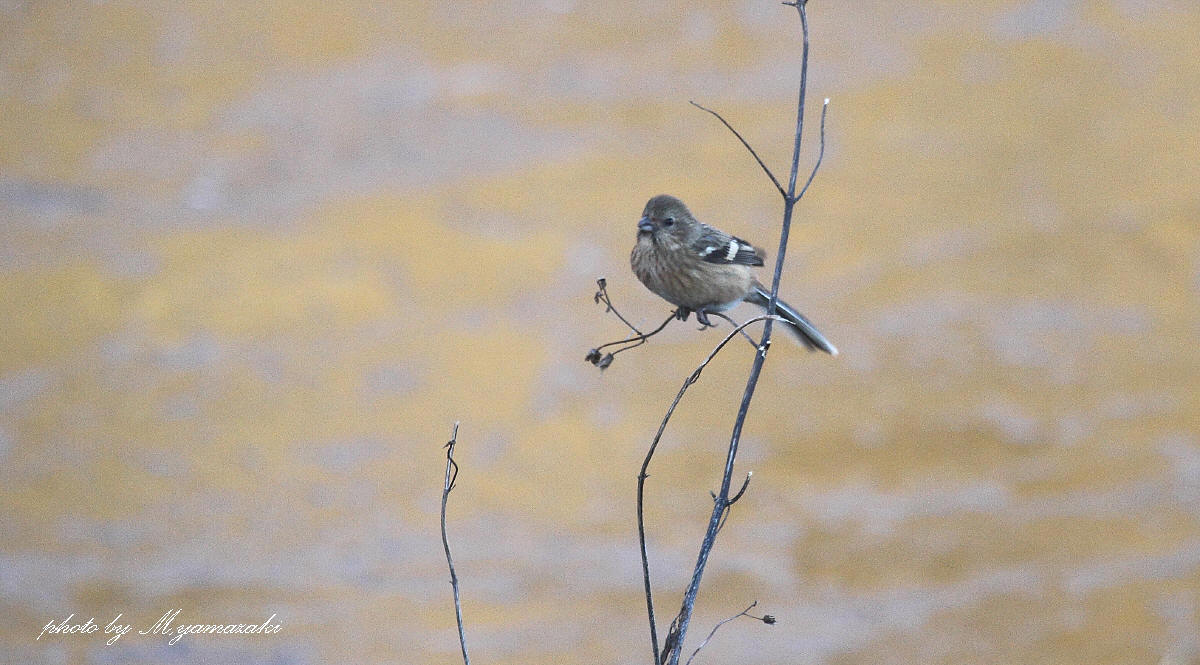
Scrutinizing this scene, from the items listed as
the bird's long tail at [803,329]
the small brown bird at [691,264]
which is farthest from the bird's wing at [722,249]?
the bird's long tail at [803,329]

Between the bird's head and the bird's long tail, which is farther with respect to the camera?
the bird's head

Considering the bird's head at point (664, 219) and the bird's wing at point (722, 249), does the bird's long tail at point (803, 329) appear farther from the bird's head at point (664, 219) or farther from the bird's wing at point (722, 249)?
the bird's head at point (664, 219)

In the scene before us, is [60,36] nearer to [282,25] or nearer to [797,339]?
[282,25]

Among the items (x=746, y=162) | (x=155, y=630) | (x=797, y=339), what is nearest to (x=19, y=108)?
(x=155, y=630)

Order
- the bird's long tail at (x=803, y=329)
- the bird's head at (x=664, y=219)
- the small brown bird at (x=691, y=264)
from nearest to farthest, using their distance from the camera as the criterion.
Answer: the bird's long tail at (x=803, y=329) → the small brown bird at (x=691, y=264) → the bird's head at (x=664, y=219)

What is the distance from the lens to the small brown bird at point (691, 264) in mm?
3211

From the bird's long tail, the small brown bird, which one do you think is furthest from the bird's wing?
the bird's long tail

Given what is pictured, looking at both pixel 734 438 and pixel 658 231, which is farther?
pixel 658 231

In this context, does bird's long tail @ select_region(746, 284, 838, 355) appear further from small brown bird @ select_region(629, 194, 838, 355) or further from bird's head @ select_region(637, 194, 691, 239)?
bird's head @ select_region(637, 194, 691, 239)

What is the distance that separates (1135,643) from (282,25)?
4.05 meters

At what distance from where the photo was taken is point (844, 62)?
14.9ft

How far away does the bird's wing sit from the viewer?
3.33m

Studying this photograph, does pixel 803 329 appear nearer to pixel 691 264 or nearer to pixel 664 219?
pixel 691 264

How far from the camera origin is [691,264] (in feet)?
10.7
